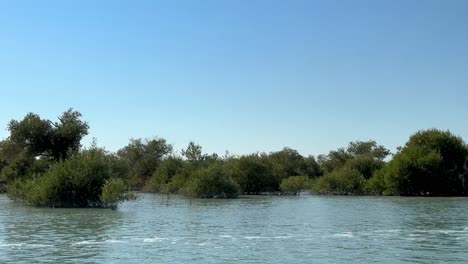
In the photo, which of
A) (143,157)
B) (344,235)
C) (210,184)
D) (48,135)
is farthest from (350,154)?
(344,235)

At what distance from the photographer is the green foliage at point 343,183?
8806 cm

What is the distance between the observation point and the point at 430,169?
263 feet

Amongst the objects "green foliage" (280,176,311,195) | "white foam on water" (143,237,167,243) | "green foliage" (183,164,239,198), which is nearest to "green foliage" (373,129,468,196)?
"green foliage" (280,176,311,195)

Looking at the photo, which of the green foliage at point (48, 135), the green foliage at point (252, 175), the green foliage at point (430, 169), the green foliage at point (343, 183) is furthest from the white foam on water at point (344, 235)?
the green foliage at point (343, 183)

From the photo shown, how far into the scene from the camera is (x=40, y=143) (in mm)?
61312

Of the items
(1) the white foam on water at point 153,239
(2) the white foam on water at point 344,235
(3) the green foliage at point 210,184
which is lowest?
(1) the white foam on water at point 153,239

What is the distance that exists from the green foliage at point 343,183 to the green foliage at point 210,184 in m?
22.8

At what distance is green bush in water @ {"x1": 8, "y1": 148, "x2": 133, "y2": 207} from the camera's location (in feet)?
159

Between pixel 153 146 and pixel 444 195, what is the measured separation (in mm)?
62638

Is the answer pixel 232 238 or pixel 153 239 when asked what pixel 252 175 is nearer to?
pixel 232 238

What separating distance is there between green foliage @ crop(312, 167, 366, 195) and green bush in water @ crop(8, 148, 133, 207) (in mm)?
46761

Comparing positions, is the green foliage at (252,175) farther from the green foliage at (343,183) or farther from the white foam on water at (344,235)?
the white foam on water at (344,235)

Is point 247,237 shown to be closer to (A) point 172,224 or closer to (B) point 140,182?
(A) point 172,224

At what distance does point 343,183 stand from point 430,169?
13.7 metres
